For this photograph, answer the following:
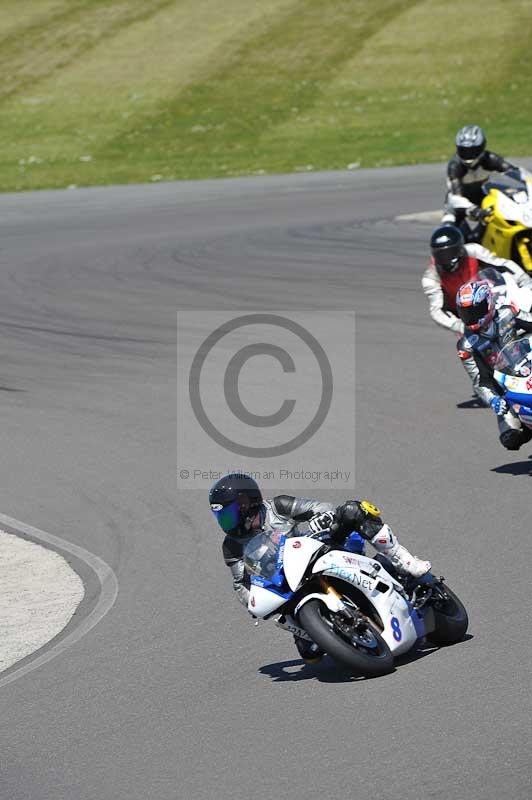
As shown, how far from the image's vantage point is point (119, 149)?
37500mm

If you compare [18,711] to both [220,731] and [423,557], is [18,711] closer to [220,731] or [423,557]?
[220,731]

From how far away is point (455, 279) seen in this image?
14.2 meters

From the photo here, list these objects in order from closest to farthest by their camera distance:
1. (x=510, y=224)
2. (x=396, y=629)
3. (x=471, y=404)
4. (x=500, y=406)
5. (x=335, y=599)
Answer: (x=335, y=599) → (x=396, y=629) → (x=500, y=406) → (x=471, y=404) → (x=510, y=224)

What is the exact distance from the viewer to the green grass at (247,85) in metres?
36.0

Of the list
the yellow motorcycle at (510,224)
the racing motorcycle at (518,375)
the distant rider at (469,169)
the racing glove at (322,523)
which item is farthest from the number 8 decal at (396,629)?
the distant rider at (469,169)

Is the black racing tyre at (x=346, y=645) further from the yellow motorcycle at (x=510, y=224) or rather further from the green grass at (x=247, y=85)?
the green grass at (x=247, y=85)

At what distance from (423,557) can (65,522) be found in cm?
305

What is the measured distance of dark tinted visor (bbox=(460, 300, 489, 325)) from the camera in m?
11.5

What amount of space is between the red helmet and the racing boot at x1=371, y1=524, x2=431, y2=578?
395cm

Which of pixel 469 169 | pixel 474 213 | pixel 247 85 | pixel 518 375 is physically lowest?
pixel 247 85

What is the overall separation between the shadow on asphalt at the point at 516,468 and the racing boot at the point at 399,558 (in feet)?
11.9
